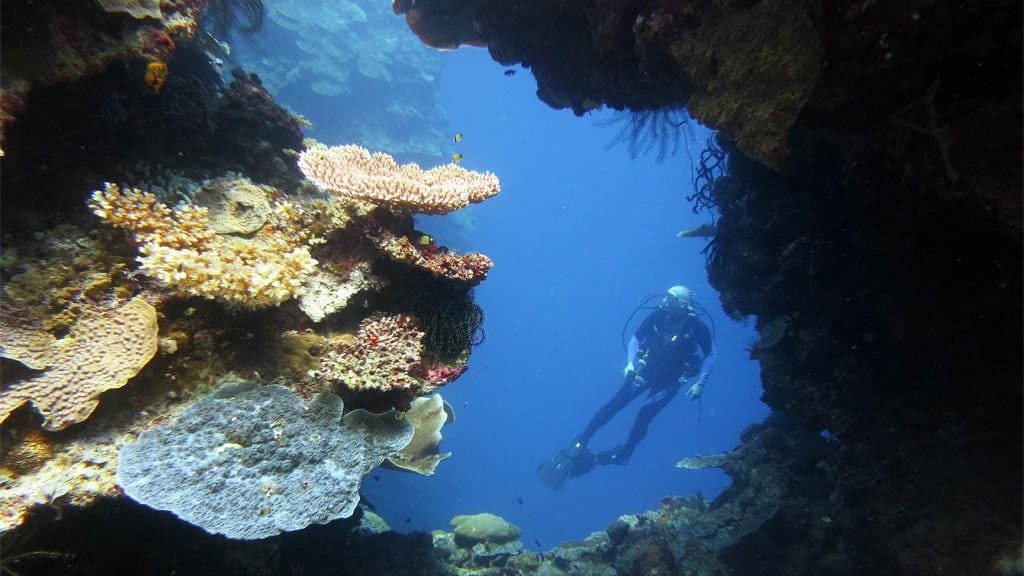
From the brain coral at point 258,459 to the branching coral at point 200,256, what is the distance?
78 centimetres

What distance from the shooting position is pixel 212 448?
324 cm

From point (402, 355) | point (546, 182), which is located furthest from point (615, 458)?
point (546, 182)

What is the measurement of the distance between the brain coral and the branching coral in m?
0.78

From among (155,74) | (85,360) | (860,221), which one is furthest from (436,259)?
(860,221)

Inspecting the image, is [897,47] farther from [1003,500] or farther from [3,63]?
[3,63]

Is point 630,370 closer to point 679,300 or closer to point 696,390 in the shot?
point 696,390

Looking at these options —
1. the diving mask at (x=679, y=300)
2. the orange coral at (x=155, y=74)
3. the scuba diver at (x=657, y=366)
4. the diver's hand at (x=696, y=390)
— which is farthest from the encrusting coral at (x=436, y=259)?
the diving mask at (x=679, y=300)

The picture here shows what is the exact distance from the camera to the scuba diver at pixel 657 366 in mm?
14383

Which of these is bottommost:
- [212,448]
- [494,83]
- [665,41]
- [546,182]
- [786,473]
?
[212,448]

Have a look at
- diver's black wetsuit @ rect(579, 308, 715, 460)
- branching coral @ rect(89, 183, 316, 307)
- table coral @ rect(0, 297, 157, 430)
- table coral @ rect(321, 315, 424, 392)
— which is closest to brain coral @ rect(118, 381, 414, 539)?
table coral @ rect(321, 315, 424, 392)

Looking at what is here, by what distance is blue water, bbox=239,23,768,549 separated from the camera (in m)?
57.7

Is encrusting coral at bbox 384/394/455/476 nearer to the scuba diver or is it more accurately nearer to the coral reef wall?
the coral reef wall

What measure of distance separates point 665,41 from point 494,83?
70213 mm

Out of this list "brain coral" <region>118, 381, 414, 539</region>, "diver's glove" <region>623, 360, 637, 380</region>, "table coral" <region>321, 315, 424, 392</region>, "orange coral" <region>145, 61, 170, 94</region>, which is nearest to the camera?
"brain coral" <region>118, 381, 414, 539</region>
